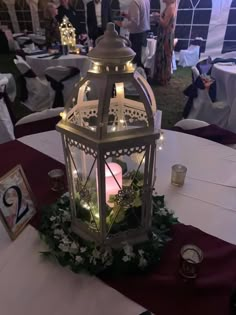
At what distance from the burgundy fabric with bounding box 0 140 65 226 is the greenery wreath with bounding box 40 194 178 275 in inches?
6.8

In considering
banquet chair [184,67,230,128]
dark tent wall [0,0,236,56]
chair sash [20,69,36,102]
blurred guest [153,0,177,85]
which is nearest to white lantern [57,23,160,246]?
banquet chair [184,67,230,128]

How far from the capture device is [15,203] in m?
0.86

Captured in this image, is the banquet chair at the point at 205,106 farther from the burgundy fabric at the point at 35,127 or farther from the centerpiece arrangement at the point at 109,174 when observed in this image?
the centerpiece arrangement at the point at 109,174

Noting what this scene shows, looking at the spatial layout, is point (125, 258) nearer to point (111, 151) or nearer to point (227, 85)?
point (111, 151)

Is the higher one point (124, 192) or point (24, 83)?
point (124, 192)

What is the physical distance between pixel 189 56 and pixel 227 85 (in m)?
3.07

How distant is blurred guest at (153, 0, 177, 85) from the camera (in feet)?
14.7

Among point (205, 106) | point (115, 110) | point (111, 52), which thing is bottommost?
point (205, 106)

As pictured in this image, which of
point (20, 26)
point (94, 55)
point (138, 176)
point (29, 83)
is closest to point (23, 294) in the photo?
point (138, 176)

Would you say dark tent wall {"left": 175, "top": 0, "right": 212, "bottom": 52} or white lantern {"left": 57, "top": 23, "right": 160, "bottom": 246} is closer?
white lantern {"left": 57, "top": 23, "right": 160, "bottom": 246}

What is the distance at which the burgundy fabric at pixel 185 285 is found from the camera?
2.20ft

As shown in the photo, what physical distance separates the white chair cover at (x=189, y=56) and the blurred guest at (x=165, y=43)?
107 centimetres

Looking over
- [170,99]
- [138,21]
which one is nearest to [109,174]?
[170,99]

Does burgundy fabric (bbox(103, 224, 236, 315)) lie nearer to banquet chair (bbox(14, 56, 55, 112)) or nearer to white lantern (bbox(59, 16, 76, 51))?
banquet chair (bbox(14, 56, 55, 112))
